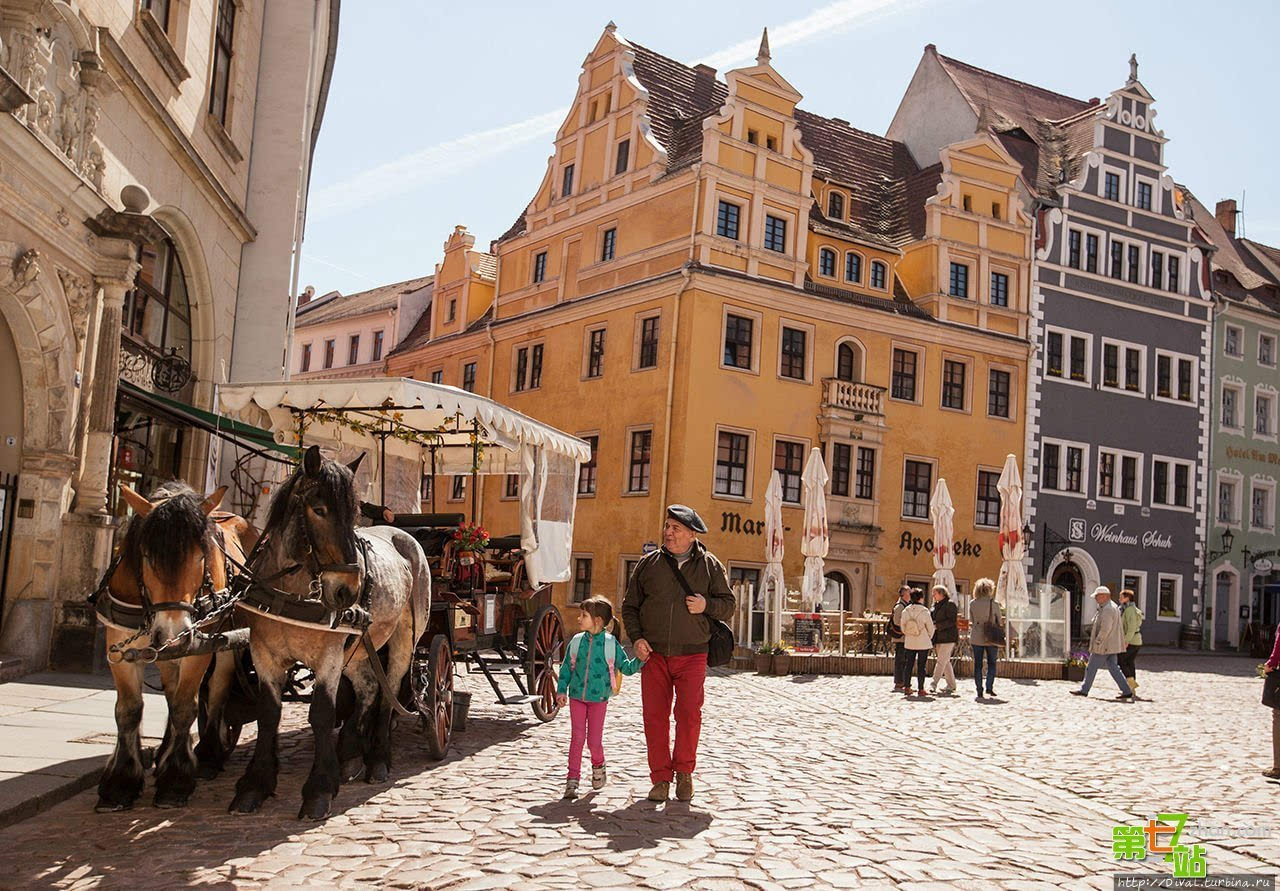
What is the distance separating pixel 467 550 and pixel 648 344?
2097 centimetres

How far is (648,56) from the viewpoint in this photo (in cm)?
3541

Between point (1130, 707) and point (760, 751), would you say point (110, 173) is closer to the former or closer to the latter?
point (760, 751)

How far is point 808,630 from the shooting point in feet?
75.8

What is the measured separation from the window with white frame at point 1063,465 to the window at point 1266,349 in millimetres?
10036

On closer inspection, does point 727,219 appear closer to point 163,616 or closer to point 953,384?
point 953,384

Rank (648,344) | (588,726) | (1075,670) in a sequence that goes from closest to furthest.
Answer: (588,726) → (1075,670) → (648,344)

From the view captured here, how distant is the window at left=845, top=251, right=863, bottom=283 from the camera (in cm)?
3388

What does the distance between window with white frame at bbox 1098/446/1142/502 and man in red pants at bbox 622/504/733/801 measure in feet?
105

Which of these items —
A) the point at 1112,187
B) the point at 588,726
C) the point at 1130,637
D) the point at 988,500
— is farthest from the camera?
the point at 1112,187

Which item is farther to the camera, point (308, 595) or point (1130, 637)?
point (1130, 637)

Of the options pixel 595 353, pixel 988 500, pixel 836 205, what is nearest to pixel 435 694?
pixel 595 353

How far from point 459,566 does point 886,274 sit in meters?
26.0

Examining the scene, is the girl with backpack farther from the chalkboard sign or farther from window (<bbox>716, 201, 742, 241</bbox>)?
window (<bbox>716, 201, 742, 241</bbox>)

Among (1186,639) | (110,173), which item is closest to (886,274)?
(1186,639)
